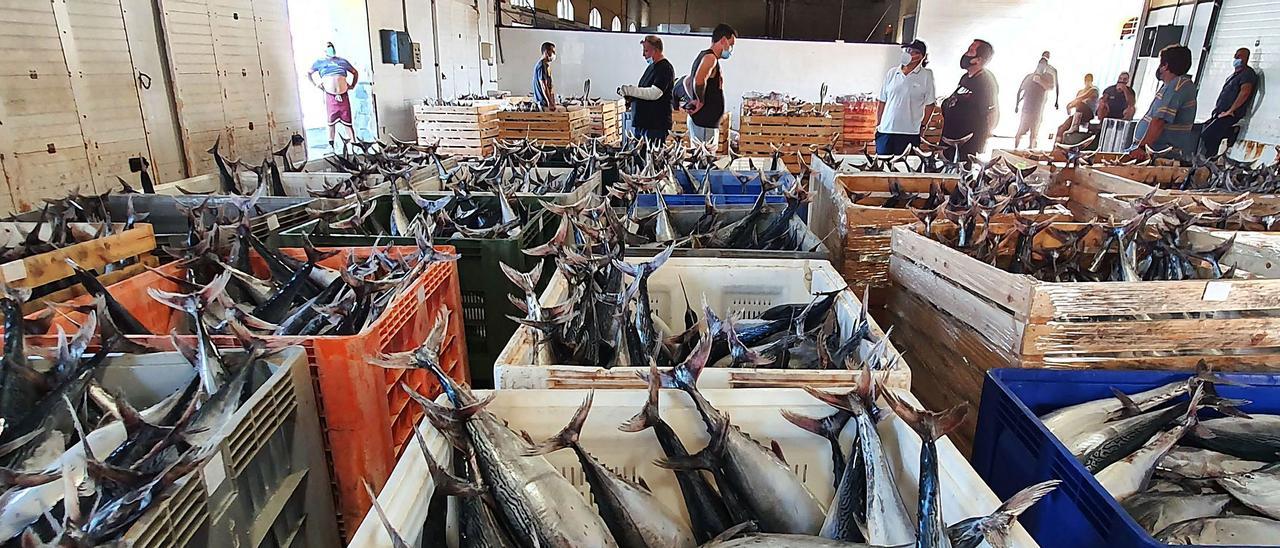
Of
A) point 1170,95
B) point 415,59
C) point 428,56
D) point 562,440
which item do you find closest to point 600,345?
point 562,440

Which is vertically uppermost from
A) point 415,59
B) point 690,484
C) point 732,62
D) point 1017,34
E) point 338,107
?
point 1017,34

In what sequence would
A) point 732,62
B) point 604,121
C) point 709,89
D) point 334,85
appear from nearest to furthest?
1. point 709,89
2. point 334,85
3. point 604,121
4. point 732,62

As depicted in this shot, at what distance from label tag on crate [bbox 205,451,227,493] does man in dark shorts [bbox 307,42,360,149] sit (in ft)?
21.1

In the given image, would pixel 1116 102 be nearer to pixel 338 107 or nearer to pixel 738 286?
pixel 738 286

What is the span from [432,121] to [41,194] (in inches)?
144

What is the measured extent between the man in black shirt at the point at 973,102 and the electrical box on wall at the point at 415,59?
691 cm

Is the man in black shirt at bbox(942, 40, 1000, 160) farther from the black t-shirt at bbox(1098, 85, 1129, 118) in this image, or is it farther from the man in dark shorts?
the man in dark shorts

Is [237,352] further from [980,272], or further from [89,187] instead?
[89,187]

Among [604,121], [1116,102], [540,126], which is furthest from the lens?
[1116,102]

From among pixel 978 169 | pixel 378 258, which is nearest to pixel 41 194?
pixel 378 258

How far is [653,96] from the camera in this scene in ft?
18.1

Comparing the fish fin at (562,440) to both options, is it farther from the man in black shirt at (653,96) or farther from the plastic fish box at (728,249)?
the man in black shirt at (653,96)

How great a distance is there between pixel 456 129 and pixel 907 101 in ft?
15.2

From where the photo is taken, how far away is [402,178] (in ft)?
12.4
